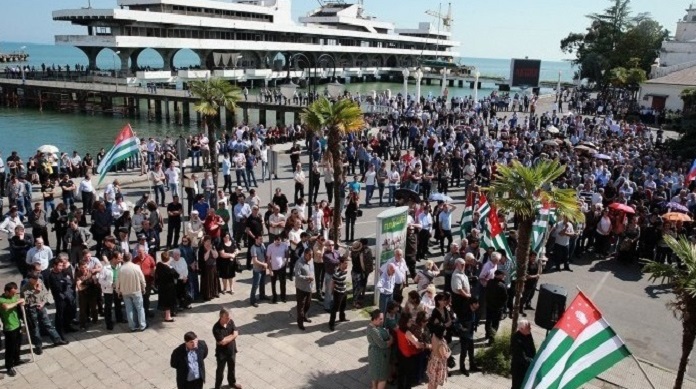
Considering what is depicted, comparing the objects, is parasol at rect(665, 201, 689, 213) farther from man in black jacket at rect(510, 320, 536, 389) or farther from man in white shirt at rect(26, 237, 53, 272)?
man in white shirt at rect(26, 237, 53, 272)

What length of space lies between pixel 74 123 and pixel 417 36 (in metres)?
78.4

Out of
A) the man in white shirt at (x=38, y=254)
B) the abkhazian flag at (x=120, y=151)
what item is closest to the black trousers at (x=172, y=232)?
the abkhazian flag at (x=120, y=151)

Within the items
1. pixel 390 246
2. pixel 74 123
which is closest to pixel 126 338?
pixel 390 246

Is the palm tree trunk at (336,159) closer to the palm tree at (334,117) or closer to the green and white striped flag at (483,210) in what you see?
the palm tree at (334,117)

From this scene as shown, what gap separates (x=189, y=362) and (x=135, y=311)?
10.6 ft

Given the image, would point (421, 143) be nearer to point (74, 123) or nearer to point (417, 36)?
point (74, 123)

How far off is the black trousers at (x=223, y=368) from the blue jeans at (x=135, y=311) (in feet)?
8.04

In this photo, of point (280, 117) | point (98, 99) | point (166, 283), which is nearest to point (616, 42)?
point (280, 117)

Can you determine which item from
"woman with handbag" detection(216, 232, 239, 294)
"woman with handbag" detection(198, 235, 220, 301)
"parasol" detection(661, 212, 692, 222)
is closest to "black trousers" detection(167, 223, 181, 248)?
"woman with handbag" detection(216, 232, 239, 294)

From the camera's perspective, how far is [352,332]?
33.6ft

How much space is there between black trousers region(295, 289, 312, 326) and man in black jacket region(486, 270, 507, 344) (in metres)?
3.29

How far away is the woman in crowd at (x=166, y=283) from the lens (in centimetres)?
1006

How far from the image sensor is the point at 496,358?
926 cm

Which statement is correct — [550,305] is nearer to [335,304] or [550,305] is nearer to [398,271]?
[398,271]
